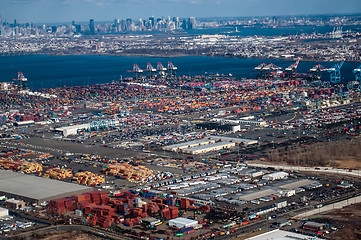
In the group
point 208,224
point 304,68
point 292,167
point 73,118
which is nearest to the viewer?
point 208,224

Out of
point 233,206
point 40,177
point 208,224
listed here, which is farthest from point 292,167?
point 40,177

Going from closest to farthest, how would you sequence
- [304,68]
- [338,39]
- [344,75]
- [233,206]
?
[233,206] → [344,75] → [304,68] → [338,39]

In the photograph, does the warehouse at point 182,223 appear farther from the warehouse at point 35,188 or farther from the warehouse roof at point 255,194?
the warehouse at point 35,188

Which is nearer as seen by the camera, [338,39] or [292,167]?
[292,167]

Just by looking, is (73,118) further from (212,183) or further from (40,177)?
(212,183)


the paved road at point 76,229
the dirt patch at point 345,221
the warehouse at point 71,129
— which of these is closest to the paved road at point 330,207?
the dirt patch at point 345,221
